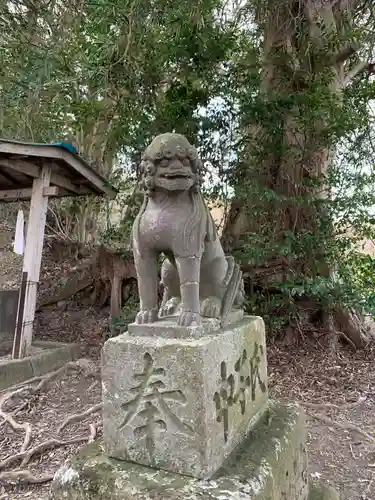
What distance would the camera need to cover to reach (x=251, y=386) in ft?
6.57

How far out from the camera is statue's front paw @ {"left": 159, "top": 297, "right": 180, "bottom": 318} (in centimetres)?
193

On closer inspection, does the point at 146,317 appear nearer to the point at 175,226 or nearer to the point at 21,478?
the point at 175,226

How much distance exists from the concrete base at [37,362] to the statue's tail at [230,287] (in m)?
3.12

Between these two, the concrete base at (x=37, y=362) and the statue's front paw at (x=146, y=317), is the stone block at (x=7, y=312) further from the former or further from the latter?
the statue's front paw at (x=146, y=317)

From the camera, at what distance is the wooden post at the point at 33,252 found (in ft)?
14.6

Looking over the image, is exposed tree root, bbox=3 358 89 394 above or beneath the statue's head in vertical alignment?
beneath

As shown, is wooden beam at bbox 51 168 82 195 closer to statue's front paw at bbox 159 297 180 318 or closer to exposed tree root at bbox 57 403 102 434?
exposed tree root at bbox 57 403 102 434

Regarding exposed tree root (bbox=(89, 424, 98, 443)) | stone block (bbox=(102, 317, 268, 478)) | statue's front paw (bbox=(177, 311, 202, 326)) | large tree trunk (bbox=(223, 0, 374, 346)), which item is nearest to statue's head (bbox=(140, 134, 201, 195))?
statue's front paw (bbox=(177, 311, 202, 326))

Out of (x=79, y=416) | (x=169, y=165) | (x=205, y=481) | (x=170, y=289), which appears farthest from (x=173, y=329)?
(x=79, y=416)

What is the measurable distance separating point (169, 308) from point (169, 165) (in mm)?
680

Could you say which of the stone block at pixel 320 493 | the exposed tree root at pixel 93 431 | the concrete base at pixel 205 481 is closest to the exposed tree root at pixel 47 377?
the exposed tree root at pixel 93 431

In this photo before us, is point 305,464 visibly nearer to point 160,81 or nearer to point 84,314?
point 160,81

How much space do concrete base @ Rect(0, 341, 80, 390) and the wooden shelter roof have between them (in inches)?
72.0

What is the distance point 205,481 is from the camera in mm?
1520
